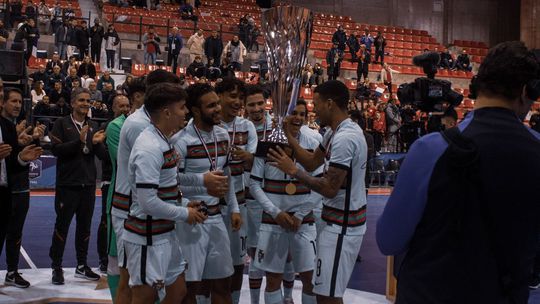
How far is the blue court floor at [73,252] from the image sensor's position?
274 inches

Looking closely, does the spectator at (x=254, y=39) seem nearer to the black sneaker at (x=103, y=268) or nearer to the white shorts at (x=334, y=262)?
the black sneaker at (x=103, y=268)

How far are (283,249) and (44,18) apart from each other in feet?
60.4

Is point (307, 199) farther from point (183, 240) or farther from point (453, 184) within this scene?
point (453, 184)

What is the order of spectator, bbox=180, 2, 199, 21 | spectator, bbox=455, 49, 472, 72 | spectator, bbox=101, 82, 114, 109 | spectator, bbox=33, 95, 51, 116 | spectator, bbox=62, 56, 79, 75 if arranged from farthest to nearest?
spectator, bbox=455, 49, 472, 72
spectator, bbox=180, 2, 199, 21
spectator, bbox=62, 56, 79, 75
spectator, bbox=101, 82, 114, 109
spectator, bbox=33, 95, 51, 116

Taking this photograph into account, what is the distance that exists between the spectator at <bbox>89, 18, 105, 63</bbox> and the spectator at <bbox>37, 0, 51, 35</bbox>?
6.74ft

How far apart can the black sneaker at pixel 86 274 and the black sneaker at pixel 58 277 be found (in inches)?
10.5

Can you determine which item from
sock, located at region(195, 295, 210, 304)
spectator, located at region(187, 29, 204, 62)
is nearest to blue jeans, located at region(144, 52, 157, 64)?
spectator, located at region(187, 29, 204, 62)

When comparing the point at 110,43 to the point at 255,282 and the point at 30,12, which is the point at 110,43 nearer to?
the point at 30,12

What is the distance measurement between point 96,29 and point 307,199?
51.6 ft

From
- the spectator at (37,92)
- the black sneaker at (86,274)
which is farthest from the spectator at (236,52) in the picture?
the black sneaker at (86,274)

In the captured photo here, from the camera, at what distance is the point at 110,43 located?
2003 cm

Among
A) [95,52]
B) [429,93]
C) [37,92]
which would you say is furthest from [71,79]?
[429,93]

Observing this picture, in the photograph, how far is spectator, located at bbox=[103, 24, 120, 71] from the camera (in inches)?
784

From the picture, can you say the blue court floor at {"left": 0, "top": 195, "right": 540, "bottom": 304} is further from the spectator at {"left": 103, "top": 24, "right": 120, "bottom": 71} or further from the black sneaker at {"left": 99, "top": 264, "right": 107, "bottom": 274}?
the spectator at {"left": 103, "top": 24, "right": 120, "bottom": 71}
